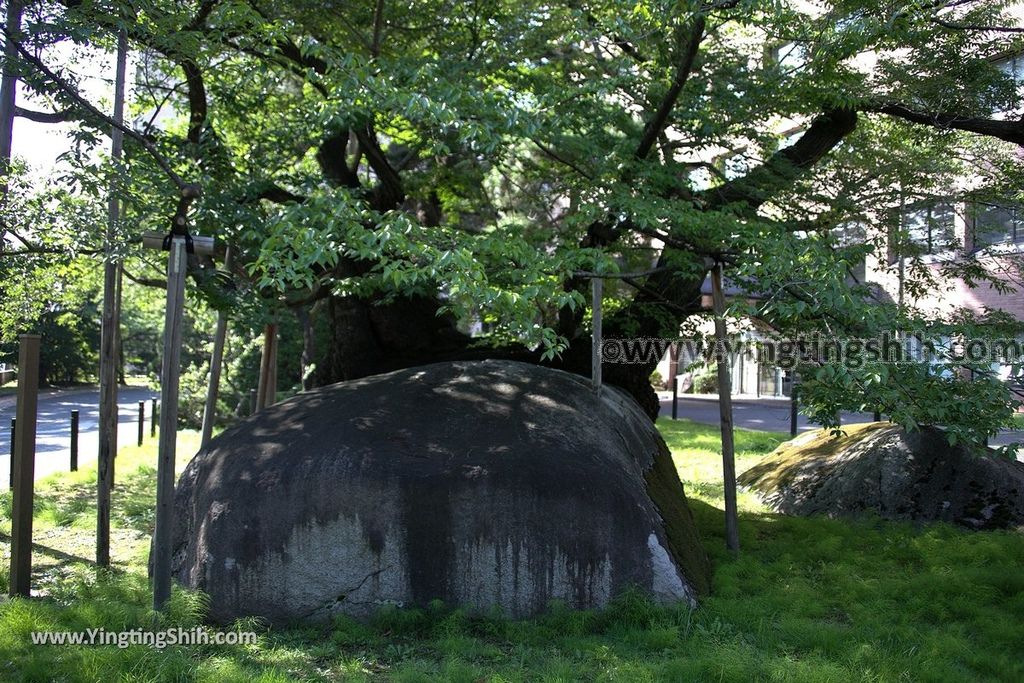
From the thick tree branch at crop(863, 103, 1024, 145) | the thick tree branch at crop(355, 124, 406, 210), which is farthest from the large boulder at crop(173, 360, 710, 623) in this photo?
the thick tree branch at crop(863, 103, 1024, 145)

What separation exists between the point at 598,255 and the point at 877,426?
560 centimetres

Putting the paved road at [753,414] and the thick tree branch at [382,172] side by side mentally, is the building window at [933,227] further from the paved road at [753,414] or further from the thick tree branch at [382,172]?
the thick tree branch at [382,172]

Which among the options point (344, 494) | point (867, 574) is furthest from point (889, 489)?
point (344, 494)

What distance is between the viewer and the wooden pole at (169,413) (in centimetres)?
549

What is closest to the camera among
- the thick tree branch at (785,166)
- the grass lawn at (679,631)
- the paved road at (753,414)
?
the grass lawn at (679,631)

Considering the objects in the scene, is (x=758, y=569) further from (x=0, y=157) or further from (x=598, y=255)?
(x=0, y=157)

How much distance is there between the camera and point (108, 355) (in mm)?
8312

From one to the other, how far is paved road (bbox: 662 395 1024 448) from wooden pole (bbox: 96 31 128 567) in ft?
40.0

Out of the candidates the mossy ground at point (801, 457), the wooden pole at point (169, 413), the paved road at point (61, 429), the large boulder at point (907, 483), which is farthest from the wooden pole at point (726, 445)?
the paved road at point (61, 429)

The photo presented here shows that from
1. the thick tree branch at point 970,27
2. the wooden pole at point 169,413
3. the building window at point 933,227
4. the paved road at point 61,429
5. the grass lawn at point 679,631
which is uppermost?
the thick tree branch at point 970,27

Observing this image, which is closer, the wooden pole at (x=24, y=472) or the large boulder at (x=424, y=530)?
the large boulder at (x=424, y=530)

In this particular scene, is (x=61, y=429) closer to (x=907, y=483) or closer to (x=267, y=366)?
(x=267, y=366)

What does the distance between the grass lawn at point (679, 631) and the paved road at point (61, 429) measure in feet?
20.0

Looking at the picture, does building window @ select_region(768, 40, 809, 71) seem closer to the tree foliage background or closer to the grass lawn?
the tree foliage background
